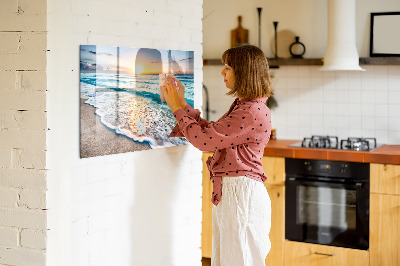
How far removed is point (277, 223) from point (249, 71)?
1961 millimetres

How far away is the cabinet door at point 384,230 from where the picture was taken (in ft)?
13.2

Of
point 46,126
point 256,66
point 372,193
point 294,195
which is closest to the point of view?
point 46,126

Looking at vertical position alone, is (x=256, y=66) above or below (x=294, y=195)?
above

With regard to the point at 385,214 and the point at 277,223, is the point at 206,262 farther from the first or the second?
the point at 385,214

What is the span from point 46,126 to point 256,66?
3.33ft

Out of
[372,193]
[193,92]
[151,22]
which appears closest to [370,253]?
[372,193]

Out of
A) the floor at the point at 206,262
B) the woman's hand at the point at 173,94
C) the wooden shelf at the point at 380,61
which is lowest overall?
the floor at the point at 206,262

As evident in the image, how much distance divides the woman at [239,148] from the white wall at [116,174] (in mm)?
296

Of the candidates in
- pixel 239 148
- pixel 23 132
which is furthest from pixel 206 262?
pixel 23 132

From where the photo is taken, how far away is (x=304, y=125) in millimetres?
4988

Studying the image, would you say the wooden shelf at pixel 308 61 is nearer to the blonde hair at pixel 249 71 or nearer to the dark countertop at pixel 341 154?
the dark countertop at pixel 341 154

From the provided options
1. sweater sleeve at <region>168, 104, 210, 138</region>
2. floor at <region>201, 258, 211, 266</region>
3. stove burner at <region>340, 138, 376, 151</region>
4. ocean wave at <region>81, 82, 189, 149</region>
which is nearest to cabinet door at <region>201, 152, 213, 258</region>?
floor at <region>201, 258, 211, 266</region>

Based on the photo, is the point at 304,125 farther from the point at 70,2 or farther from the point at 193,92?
the point at 70,2

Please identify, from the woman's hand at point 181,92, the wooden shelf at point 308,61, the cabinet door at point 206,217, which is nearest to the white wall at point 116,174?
the woman's hand at point 181,92
